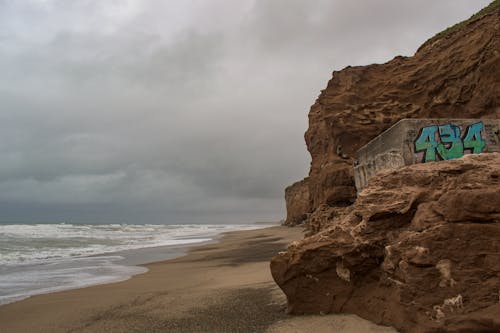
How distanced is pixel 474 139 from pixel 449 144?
30.8 inches

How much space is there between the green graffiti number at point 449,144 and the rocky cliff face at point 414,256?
343cm

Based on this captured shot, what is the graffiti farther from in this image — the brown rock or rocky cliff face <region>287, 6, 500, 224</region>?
the brown rock

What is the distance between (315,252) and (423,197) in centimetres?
183

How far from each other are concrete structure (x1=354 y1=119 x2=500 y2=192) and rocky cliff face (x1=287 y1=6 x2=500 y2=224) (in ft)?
25.4

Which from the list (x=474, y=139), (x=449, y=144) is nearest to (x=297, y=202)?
(x=474, y=139)

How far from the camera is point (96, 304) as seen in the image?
7.88m

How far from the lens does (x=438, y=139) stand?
8.32m

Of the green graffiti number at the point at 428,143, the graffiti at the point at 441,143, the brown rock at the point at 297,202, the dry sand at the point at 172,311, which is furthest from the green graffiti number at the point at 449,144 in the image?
the brown rock at the point at 297,202

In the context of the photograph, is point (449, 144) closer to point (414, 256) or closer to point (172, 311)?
point (414, 256)

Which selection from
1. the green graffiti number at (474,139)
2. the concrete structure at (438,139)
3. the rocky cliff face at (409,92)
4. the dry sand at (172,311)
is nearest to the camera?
the dry sand at (172,311)

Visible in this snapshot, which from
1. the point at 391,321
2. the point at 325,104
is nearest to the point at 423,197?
the point at 391,321

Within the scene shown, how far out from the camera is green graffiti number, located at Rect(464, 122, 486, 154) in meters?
8.47

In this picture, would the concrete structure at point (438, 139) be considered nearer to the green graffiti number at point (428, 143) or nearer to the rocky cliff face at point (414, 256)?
the green graffiti number at point (428, 143)

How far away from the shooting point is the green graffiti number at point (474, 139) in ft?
27.8
